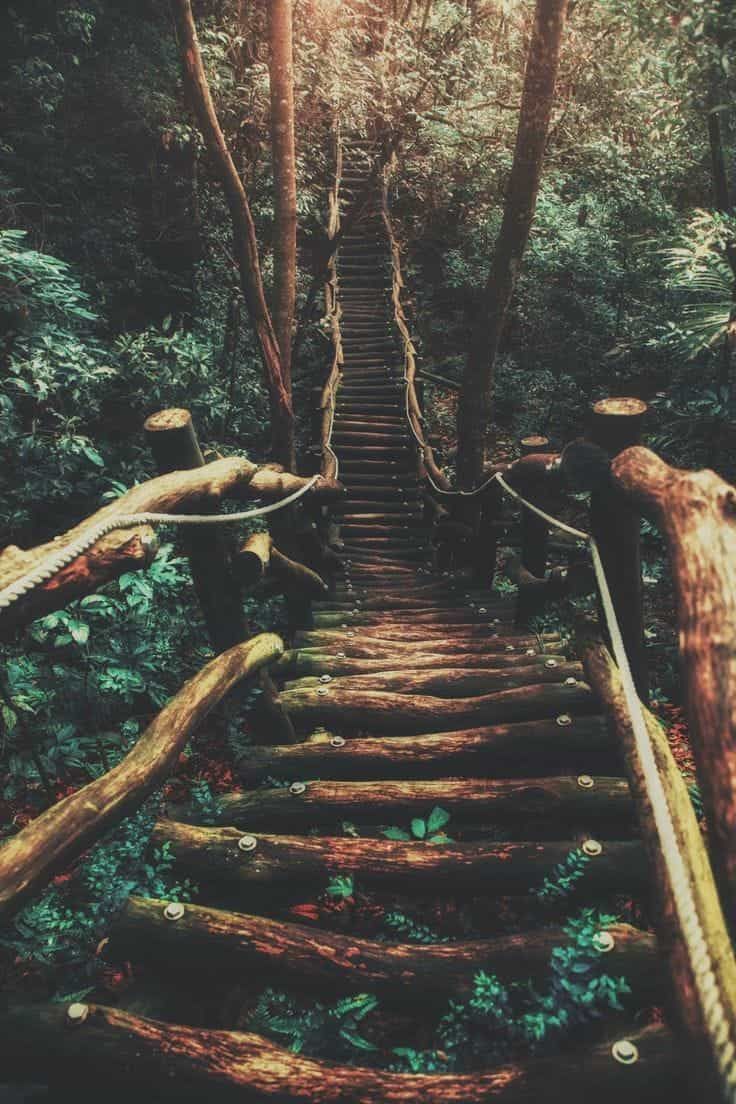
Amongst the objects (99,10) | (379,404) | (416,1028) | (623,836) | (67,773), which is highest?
(99,10)

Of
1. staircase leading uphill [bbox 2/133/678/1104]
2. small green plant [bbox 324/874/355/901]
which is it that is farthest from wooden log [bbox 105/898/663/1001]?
small green plant [bbox 324/874/355/901]

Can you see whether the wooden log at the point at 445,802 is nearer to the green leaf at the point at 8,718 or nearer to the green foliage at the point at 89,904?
the green foliage at the point at 89,904

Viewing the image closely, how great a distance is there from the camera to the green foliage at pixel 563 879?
2.11 meters

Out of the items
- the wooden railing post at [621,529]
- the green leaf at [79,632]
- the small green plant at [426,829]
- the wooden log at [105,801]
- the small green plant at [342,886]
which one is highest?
the wooden railing post at [621,529]

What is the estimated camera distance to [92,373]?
5.29m

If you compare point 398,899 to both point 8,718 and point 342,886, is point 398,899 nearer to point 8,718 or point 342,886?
point 342,886

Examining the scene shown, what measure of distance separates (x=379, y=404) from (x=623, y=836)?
30.0 ft

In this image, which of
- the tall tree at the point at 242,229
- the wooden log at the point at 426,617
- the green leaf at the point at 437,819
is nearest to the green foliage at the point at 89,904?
the green leaf at the point at 437,819

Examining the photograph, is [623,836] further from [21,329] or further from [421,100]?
[421,100]

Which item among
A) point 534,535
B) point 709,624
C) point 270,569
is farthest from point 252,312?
point 709,624

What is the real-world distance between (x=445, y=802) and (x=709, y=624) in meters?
1.50

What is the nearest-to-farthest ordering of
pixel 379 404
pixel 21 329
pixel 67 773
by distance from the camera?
pixel 67 773
pixel 21 329
pixel 379 404

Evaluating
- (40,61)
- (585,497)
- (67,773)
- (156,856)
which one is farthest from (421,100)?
(156,856)

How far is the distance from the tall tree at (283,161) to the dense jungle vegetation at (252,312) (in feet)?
0.39
